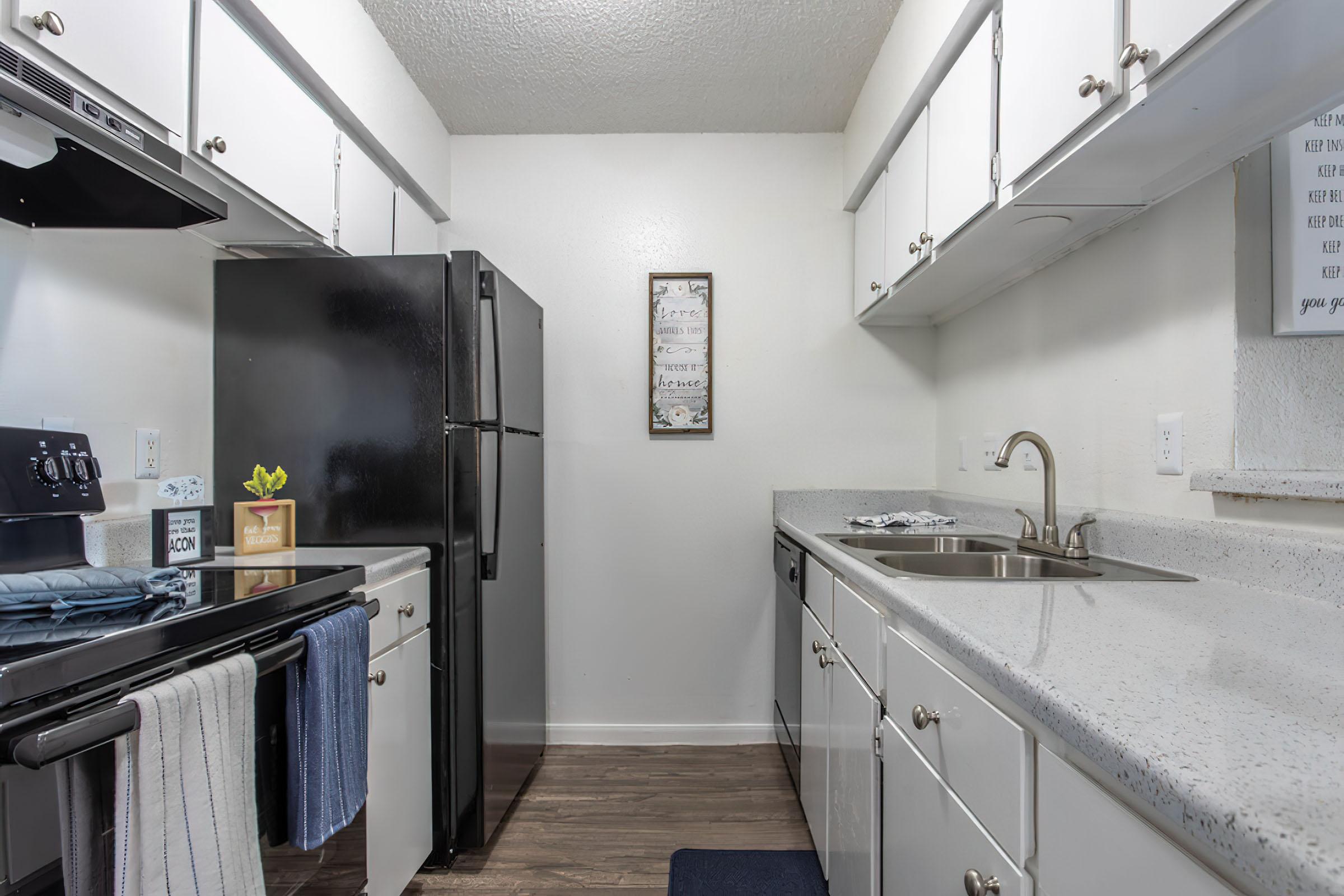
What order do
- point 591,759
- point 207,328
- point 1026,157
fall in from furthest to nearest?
1. point 591,759
2. point 207,328
3. point 1026,157

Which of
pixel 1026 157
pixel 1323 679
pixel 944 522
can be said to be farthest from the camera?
pixel 944 522

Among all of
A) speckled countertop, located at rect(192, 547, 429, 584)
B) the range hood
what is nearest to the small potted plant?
speckled countertop, located at rect(192, 547, 429, 584)

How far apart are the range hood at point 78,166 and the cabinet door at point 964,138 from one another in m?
1.63

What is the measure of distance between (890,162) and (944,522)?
1.26 meters

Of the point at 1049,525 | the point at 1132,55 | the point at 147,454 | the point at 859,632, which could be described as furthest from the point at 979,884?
the point at 147,454

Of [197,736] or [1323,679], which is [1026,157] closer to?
[1323,679]

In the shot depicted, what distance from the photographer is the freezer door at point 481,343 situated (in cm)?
175

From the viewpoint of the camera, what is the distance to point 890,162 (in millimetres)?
2070

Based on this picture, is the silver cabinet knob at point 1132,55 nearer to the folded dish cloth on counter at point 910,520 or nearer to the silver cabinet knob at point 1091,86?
the silver cabinet knob at point 1091,86

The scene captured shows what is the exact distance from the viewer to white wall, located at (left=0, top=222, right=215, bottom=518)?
123cm

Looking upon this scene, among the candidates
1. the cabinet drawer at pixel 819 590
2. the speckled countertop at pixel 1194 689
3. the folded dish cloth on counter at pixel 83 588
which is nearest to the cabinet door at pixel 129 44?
the folded dish cloth on counter at pixel 83 588

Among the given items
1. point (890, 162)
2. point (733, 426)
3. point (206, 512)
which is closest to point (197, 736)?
point (206, 512)

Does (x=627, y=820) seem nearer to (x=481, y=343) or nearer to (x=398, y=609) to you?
(x=398, y=609)

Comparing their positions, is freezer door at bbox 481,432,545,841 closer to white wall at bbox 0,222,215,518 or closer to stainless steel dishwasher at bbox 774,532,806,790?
white wall at bbox 0,222,215,518
